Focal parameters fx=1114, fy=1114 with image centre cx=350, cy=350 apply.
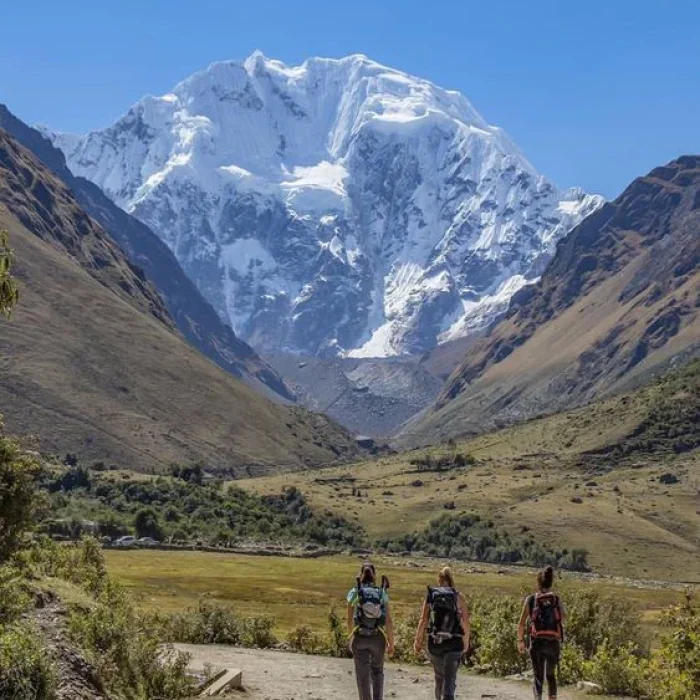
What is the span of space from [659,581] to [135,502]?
8967 centimetres

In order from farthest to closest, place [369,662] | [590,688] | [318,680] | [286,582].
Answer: [286,582] < [318,680] < [590,688] < [369,662]

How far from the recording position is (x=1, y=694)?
1981cm

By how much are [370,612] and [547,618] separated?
14.2 ft

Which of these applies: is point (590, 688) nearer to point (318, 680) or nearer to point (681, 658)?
point (681, 658)

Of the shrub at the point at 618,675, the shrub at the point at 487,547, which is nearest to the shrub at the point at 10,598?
the shrub at the point at 618,675

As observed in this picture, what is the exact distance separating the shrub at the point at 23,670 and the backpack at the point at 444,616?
26.8 ft

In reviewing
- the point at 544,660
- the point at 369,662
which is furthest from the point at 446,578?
the point at 544,660

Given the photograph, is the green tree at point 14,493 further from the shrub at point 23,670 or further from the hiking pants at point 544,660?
the hiking pants at point 544,660

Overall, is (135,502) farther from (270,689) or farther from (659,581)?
(270,689)

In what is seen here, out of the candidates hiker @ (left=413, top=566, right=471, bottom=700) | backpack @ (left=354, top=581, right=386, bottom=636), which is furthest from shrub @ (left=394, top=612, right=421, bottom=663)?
backpack @ (left=354, top=581, right=386, bottom=636)

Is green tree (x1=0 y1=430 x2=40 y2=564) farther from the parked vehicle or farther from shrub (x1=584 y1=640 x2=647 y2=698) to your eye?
the parked vehicle

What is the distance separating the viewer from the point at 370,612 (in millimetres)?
24188

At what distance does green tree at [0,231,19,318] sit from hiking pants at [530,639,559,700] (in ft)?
45.7

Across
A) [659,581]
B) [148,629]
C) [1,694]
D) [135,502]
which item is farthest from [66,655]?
[135,502]
